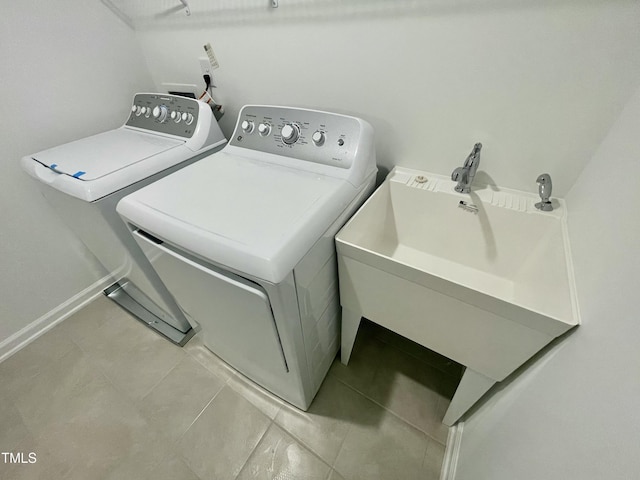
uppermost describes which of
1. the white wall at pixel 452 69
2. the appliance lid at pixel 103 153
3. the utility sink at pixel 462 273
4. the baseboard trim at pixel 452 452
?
the white wall at pixel 452 69

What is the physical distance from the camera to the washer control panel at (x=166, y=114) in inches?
49.1

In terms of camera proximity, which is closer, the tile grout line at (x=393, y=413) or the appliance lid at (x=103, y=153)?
the appliance lid at (x=103, y=153)

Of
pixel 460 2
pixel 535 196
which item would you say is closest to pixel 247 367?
pixel 535 196

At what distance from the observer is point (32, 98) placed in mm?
1203

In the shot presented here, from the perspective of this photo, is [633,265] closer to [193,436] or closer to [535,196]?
[535,196]

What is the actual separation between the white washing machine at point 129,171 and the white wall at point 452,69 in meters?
0.37

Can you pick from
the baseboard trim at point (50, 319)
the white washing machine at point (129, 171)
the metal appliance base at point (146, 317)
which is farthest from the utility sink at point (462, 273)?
the baseboard trim at point (50, 319)

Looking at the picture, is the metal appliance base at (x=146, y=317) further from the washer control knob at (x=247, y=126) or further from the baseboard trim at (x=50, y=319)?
the washer control knob at (x=247, y=126)

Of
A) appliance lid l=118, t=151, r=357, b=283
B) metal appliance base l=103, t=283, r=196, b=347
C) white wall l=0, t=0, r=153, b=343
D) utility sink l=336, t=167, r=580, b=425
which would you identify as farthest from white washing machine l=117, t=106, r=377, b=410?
white wall l=0, t=0, r=153, b=343

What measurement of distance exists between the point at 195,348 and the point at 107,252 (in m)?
0.68

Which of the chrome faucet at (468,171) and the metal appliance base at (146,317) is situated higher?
the chrome faucet at (468,171)

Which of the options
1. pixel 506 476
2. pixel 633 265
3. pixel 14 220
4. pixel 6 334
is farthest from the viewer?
pixel 6 334

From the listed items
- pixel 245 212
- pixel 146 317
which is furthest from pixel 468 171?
pixel 146 317

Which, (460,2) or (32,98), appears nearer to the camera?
(460,2)
